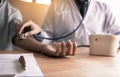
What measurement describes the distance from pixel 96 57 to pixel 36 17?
0.77m

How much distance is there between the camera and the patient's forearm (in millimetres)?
974

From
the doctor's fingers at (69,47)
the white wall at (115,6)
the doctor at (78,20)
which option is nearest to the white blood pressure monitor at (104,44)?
the doctor's fingers at (69,47)

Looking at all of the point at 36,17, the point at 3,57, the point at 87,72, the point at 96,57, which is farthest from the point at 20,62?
the point at 36,17

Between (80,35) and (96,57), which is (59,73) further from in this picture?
(80,35)

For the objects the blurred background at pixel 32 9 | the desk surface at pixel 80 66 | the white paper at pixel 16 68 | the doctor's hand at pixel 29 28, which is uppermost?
the blurred background at pixel 32 9

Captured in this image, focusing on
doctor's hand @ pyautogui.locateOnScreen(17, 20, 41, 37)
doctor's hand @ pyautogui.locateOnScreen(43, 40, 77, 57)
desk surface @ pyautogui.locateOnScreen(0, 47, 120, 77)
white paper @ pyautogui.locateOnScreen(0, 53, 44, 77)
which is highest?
doctor's hand @ pyautogui.locateOnScreen(17, 20, 41, 37)

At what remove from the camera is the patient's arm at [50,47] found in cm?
86

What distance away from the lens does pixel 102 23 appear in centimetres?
154

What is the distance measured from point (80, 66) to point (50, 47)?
224 millimetres

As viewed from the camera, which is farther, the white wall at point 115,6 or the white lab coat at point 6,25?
the white wall at point 115,6

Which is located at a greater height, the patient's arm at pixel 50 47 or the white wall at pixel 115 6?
the white wall at pixel 115 6

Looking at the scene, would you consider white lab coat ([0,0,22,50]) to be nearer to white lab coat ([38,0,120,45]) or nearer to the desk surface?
white lab coat ([38,0,120,45])

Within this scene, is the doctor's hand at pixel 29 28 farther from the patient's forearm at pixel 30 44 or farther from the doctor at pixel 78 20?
the doctor at pixel 78 20

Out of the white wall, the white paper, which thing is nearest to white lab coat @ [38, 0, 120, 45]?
the white wall
